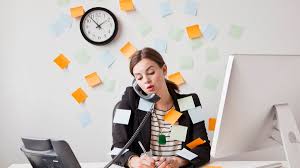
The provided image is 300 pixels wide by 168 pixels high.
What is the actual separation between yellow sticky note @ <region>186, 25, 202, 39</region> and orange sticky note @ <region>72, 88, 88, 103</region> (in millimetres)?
846

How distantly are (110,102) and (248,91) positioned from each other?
5.09 feet

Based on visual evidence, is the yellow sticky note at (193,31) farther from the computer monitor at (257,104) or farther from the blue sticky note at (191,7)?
the computer monitor at (257,104)

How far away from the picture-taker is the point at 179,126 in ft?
6.72

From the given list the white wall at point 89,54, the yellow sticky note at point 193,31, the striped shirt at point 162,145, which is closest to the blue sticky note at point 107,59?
the white wall at point 89,54

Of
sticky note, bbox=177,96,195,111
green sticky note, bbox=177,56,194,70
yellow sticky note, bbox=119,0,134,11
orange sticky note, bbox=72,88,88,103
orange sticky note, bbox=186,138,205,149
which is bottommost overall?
orange sticky note, bbox=186,138,205,149

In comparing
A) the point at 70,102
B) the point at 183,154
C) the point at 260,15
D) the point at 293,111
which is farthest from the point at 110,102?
the point at 293,111

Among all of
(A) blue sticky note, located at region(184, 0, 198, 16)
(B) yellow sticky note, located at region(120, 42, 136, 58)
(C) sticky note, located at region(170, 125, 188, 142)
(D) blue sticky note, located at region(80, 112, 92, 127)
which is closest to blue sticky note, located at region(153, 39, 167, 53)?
(B) yellow sticky note, located at region(120, 42, 136, 58)

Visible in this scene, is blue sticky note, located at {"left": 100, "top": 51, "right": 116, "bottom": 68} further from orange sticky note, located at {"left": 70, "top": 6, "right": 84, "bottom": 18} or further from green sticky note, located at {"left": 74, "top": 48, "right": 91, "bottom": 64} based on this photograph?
orange sticky note, located at {"left": 70, "top": 6, "right": 84, "bottom": 18}

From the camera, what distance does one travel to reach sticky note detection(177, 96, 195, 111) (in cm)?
208

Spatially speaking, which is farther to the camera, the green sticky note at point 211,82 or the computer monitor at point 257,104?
the green sticky note at point 211,82

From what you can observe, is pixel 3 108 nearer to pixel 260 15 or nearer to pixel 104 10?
pixel 104 10

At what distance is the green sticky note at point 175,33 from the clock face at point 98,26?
38 centimetres

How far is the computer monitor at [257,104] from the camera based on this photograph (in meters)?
1.27

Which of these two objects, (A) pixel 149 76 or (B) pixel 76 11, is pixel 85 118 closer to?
(B) pixel 76 11
